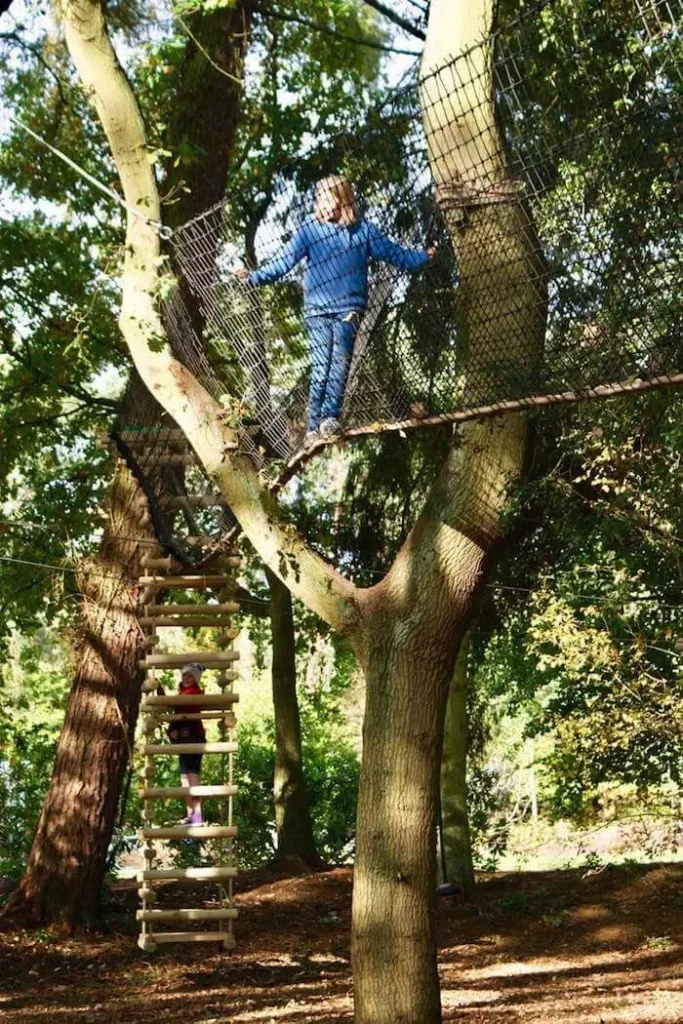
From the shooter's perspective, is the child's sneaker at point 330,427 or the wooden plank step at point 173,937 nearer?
the child's sneaker at point 330,427

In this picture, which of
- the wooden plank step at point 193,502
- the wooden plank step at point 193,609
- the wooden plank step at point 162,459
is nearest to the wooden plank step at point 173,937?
the wooden plank step at point 193,609

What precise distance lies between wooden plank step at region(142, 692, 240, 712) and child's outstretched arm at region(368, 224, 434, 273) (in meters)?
2.93

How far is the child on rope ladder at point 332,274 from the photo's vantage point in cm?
499

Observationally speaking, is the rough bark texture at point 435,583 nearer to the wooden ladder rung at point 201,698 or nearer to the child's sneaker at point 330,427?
the child's sneaker at point 330,427

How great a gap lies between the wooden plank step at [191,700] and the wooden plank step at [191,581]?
59 cm

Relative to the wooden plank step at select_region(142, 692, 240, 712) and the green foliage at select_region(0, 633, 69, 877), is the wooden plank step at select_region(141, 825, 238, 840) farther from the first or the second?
the green foliage at select_region(0, 633, 69, 877)

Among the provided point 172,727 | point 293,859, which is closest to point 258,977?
point 172,727

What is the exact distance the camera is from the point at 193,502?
25.8ft

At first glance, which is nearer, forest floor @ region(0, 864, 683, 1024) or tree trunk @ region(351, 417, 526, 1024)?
tree trunk @ region(351, 417, 526, 1024)

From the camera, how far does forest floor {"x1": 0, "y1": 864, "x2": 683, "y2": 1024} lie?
7.39 metres

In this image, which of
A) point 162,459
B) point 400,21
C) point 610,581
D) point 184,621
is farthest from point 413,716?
point 400,21

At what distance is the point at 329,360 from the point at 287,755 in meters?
8.13

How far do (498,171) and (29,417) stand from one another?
28.3 ft

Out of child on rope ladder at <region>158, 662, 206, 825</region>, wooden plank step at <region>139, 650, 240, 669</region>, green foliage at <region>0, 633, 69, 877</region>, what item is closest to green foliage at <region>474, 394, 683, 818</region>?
wooden plank step at <region>139, 650, 240, 669</region>
